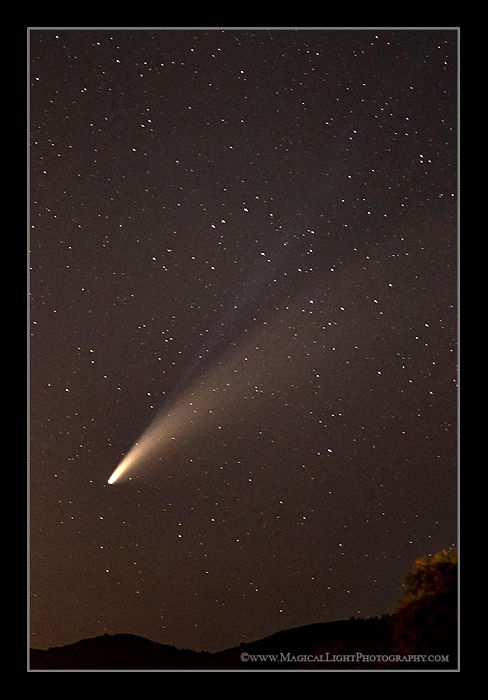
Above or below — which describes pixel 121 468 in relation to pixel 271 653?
above

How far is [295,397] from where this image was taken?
1.88 meters

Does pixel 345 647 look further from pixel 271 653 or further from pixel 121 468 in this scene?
pixel 121 468

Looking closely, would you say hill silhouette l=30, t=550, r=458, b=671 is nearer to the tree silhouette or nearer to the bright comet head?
the tree silhouette

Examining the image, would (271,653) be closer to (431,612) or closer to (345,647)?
(345,647)

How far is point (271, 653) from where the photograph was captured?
1854 mm

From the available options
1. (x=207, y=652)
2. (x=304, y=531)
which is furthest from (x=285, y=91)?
(x=207, y=652)

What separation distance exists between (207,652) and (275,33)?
1408 mm

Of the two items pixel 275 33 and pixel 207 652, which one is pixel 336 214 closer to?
pixel 275 33

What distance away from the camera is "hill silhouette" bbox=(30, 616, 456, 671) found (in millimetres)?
1849

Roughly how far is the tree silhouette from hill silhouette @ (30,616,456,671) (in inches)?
0.9

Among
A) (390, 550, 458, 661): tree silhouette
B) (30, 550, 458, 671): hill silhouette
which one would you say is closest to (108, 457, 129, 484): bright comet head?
(30, 550, 458, 671): hill silhouette

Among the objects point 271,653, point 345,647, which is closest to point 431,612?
point 345,647

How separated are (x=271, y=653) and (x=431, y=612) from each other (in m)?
0.37
